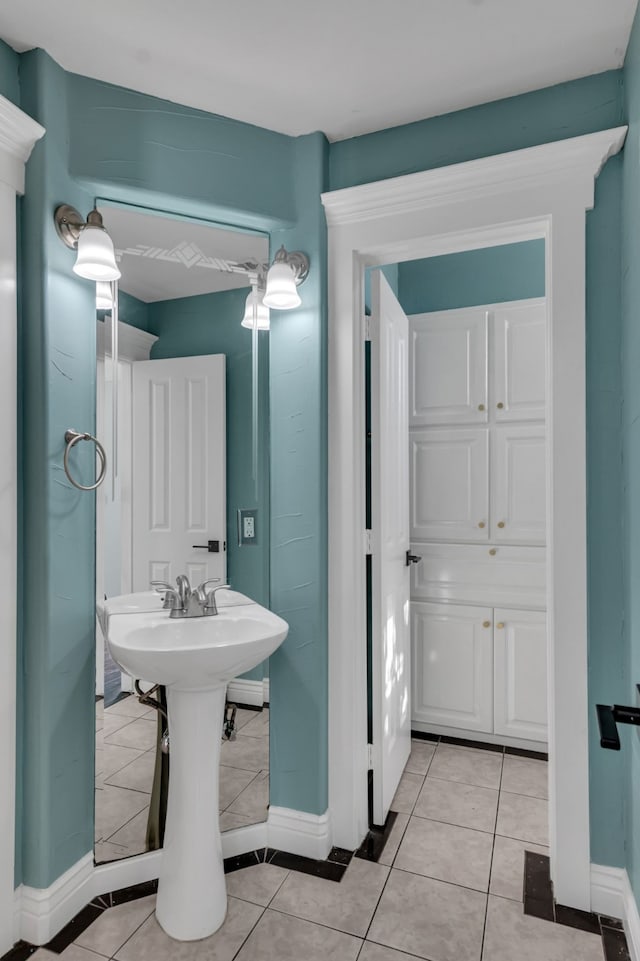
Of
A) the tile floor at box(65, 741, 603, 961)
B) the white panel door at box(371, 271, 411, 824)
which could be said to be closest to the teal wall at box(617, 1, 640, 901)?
the tile floor at box(65, 741, 603, 961)

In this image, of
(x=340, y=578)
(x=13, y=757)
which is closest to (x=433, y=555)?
(x=340, y=578)

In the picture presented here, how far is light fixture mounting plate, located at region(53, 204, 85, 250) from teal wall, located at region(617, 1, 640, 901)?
156cm

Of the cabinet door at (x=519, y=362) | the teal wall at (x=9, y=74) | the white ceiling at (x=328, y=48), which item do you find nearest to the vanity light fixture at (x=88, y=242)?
the teal wall at (x=9, y=74)

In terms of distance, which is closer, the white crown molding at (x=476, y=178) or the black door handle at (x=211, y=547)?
the white crown molding at (x=476, y=178)

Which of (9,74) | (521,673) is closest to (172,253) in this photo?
(9,74)

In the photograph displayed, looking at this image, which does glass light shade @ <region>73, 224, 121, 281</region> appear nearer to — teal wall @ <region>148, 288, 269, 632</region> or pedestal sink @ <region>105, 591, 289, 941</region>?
teal wall @ <region>148, 288, 269, 632</region>

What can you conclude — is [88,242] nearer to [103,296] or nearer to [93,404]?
[103,296]

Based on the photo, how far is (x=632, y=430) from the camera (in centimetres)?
157

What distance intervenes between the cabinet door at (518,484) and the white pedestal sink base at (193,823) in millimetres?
1655

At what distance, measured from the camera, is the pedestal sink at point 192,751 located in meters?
1.55

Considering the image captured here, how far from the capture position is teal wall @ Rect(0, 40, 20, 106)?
5.14ft

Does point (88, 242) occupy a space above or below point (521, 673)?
above

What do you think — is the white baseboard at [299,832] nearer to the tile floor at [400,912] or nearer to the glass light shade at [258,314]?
the tile floor at [400,912]

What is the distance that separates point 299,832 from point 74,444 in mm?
1521
